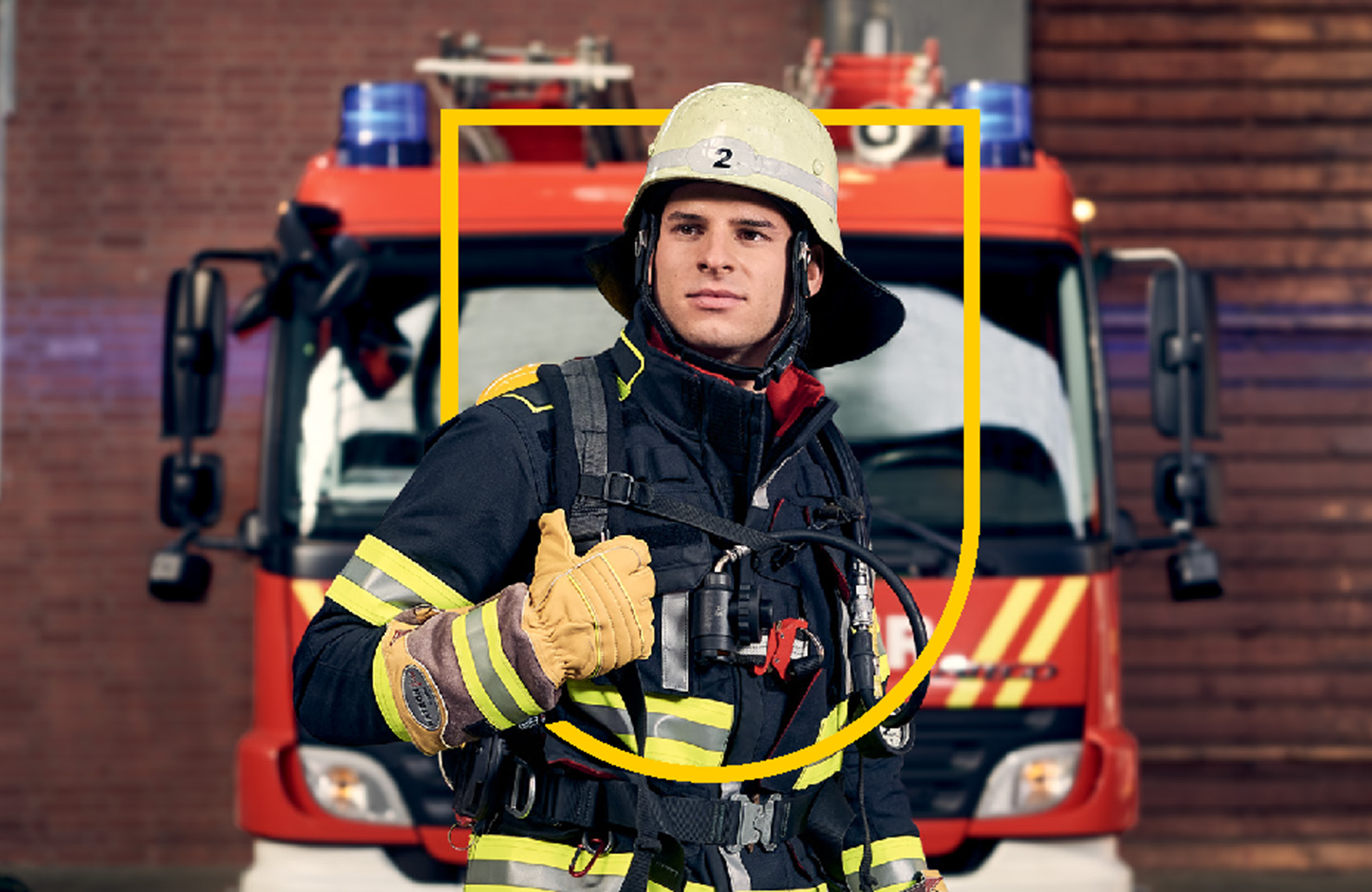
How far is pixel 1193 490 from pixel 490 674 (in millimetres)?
3049

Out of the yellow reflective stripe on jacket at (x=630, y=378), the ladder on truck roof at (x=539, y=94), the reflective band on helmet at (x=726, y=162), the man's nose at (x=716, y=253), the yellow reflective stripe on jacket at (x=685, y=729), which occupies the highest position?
the ladder on truck roof at (x=539, y=94)

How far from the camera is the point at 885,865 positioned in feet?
7.56

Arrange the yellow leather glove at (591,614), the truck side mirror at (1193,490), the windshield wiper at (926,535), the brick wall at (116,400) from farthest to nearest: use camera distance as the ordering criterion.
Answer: the brick wall at (116,400), the truck side mirror at (1193,490), the windshield wiper at (926,535), the yellow leather glove at (591,614)

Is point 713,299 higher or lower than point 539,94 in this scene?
lower

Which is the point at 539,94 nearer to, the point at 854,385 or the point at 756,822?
the point at 854,385

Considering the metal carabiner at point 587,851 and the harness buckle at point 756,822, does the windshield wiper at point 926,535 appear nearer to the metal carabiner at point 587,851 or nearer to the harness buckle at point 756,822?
the harness buckle at point 756,822

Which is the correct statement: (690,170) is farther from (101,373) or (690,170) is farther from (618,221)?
(101,373)

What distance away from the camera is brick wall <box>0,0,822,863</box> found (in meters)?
7.20

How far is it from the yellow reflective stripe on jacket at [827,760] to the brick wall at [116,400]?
212 inches

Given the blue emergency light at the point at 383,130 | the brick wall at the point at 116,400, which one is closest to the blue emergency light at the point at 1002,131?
the blue emergency light at the point at 383,130

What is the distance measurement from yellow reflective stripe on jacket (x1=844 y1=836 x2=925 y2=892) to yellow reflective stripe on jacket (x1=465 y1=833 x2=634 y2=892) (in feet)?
1.33

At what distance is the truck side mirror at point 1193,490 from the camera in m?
4.36

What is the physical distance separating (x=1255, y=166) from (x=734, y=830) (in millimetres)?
6225

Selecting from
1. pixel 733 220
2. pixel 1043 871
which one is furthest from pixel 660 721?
pixel 1043 871
